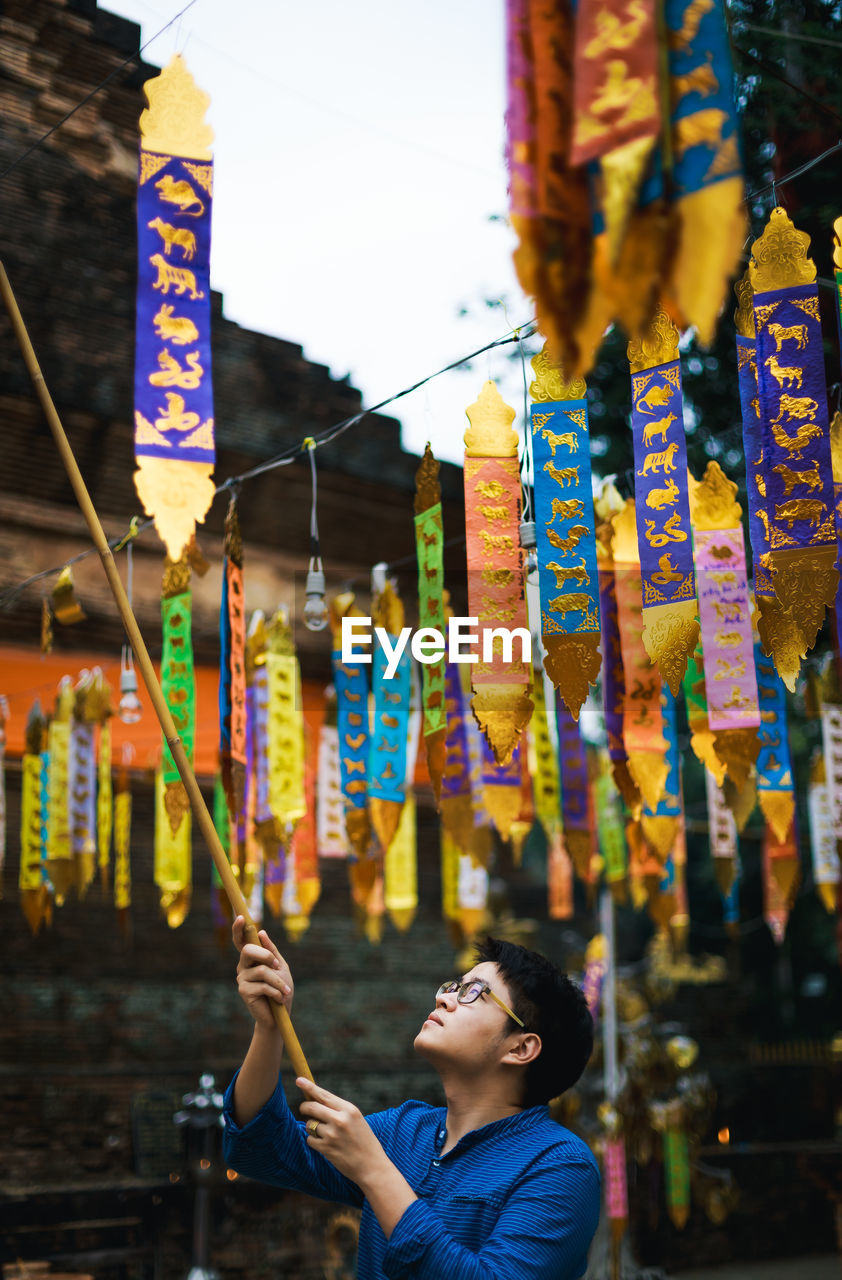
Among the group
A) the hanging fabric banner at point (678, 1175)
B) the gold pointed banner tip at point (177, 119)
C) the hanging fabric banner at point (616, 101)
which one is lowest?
the hanging fabric banner at point (678, 1175)

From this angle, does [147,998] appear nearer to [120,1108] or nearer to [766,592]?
[120,1108]

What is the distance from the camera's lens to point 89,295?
7113 millimetres

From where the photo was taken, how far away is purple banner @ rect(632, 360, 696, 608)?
3.15m

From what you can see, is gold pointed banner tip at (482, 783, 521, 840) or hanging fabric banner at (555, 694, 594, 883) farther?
hanging fabric banner at (555, 694, 594, 883)

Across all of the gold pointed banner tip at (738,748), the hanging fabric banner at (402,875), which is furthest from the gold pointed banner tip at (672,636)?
the hanging fabric banner at (402,875)

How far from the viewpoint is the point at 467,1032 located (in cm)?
195

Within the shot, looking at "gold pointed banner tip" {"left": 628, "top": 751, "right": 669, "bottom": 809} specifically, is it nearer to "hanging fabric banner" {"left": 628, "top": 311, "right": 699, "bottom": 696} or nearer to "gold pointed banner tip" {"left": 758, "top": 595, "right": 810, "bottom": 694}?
"hanging fabric banner" {"left": 628, "top": 311, "right": 699, "bottom": 696}

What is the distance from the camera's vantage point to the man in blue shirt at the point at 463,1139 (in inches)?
66.2

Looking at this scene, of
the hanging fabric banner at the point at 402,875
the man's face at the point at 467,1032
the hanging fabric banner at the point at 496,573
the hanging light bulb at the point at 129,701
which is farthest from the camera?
the hanging fabric banner at the point at 402,875

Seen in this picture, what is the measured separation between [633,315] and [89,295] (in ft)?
A: 20.9

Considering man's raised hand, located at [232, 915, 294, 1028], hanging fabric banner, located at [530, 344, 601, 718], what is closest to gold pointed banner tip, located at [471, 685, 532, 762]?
hanging fabric banner, located at [530, 344, 601, 718]

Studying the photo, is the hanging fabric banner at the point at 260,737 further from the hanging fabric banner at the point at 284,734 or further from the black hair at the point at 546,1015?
the black hair at the point at 546,1015

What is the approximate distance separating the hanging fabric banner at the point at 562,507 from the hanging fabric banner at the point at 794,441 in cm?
46

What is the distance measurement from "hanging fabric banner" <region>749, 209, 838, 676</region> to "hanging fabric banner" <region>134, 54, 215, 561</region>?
1526 mm
